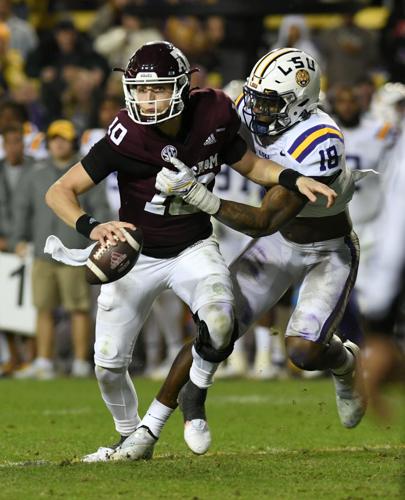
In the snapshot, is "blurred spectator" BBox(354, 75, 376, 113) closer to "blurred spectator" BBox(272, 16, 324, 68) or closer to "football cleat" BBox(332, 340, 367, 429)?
"blurred spectator" BBox(272, 16, 324, 68)

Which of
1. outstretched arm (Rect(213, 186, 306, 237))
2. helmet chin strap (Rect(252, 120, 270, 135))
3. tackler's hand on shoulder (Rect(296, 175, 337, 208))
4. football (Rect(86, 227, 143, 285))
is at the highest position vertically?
helmet chin strap (Rect(252, 120, 270, 135))

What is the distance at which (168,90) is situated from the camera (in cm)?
577

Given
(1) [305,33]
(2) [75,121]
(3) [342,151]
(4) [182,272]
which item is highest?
(3) [342,151]

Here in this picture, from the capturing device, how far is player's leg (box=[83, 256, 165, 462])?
5750mm

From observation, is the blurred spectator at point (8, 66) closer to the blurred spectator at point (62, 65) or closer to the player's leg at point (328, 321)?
the blurred spectator at point (62, 65)

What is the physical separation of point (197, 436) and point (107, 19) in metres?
9.31

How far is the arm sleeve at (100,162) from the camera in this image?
579 cm

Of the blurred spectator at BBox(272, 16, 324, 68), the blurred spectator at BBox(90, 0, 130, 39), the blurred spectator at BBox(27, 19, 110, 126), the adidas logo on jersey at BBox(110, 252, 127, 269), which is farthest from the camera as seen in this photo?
the blurred spectator at BBox(90, 0, 130, 39)

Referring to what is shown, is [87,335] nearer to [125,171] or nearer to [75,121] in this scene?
[75,121]

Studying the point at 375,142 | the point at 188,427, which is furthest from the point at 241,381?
the point at 188,427

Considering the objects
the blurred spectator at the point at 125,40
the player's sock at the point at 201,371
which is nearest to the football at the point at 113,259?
the player's sock at the point at 201,371

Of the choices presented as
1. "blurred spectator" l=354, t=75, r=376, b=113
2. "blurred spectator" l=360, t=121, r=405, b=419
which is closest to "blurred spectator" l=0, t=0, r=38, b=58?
"blurred spectator" l=354, t=75, r=376, b=113

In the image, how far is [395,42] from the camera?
12.6 meters

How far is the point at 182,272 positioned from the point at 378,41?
26.5 ft
